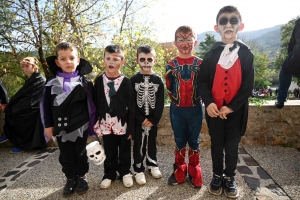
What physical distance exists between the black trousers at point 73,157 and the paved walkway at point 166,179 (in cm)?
28

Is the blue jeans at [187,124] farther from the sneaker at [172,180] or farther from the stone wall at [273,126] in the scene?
the stone wall at [273,126]

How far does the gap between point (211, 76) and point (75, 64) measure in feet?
5.30

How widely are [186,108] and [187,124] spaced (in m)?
0.21

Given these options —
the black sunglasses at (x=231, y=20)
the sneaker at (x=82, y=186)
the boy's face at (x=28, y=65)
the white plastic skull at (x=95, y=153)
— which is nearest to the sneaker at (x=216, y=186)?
the white plastic skull at (x=95, y=153)

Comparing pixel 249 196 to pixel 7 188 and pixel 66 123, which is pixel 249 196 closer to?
pixel 66 123

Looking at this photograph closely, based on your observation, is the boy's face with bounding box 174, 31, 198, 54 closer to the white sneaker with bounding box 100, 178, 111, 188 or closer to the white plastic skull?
the white plastic skull

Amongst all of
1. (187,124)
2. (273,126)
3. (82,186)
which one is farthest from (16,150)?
(273,126)

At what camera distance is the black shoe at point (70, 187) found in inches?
98.8

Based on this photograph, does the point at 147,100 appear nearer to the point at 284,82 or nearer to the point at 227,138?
the point at 227,138

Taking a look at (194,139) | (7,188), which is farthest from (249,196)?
(7,188)

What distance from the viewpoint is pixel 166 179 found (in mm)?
2807

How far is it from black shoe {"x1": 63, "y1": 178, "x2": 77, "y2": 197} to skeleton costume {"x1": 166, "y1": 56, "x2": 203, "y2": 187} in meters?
1.29

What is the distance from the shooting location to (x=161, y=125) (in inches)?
159

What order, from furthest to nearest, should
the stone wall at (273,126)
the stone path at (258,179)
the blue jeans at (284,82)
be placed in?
the stone wall at (273,126) < the blue jeans at (284,82) < the stone path at (258,179)
